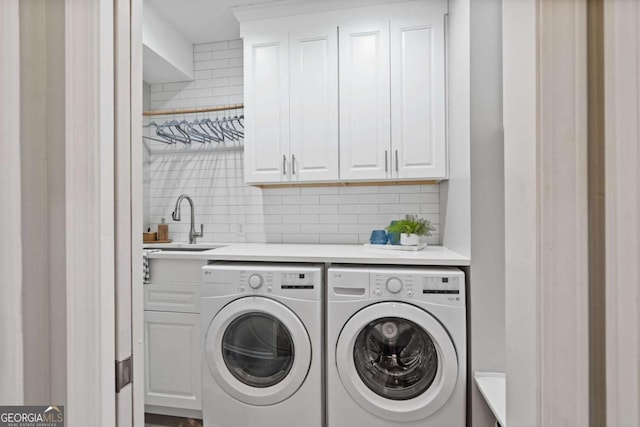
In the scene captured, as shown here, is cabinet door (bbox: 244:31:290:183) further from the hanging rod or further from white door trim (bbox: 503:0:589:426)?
white door trim (bbox: 503:0:589:426)

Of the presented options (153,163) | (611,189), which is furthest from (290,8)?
(611,189)

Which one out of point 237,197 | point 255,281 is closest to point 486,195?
point 255,281

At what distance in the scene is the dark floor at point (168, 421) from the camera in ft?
6.88

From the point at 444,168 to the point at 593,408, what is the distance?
70.1 inches

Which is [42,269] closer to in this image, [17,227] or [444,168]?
[17,227]

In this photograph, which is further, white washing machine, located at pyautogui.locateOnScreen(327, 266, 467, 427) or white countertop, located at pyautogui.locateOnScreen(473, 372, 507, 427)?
white washing machine, located at pyautogui.locateOnScreen(327, 266, 467, 427)

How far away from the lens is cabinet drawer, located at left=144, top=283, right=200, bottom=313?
80.8 inches

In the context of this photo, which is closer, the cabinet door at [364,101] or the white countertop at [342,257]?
the white countertop at [342,257]

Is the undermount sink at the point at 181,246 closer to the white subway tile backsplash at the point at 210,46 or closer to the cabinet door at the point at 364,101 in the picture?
the cabinet door at the point at 364,101

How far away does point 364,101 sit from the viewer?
2215 millimetres

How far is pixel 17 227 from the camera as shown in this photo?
53 centimetres

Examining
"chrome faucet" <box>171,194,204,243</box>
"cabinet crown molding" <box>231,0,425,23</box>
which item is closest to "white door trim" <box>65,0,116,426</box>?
"cabinet crown molding" <box>231,0,425,23</box>

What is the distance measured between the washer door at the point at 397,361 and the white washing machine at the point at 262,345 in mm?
193

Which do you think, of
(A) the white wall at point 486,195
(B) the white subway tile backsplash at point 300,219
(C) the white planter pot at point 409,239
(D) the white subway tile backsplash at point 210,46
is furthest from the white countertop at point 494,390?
(D) the white subway tile backsplash at point 210,46
